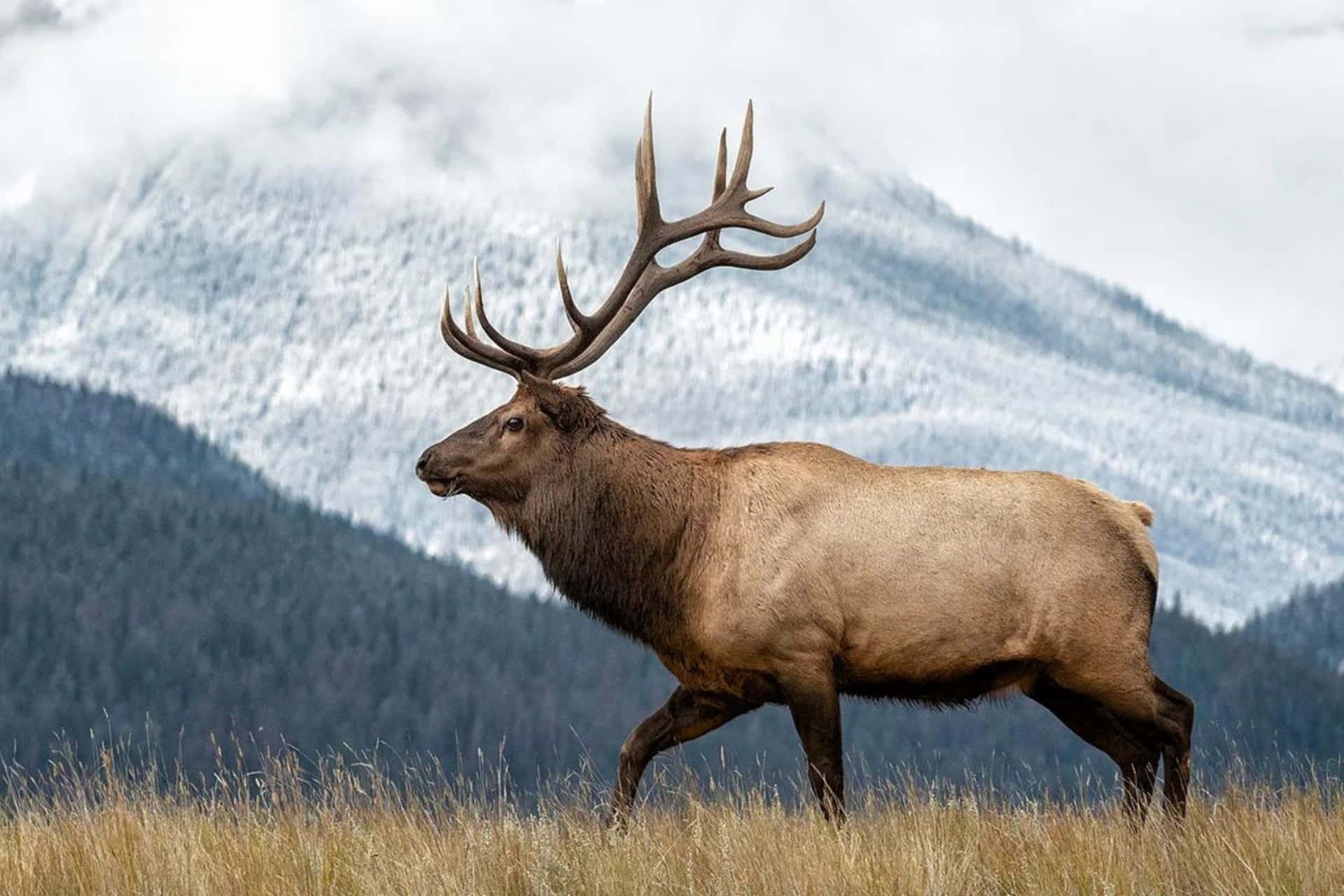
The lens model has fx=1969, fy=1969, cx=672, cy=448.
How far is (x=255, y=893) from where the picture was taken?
6.88 meters

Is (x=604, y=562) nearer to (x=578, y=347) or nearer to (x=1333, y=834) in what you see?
(x=578, y=347)

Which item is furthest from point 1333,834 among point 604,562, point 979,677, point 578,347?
point 578,347

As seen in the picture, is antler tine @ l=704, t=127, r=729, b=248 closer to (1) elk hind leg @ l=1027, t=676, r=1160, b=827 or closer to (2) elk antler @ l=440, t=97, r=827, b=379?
(2) elk antler @ l=440, t=97, r=827, b=379

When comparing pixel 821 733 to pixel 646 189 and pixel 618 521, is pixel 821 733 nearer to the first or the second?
pixel 618 521

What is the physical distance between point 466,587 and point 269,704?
72.1ft

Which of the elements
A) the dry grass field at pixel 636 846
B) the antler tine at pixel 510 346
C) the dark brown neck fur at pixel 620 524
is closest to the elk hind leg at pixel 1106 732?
the dry grass field at pixel 636 846

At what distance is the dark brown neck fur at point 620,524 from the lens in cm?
931

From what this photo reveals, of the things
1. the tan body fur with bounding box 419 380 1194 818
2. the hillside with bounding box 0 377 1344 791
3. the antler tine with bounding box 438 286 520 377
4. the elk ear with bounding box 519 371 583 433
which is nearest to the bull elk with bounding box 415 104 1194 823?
the tan body fur with bounding box 419 380 1194 818

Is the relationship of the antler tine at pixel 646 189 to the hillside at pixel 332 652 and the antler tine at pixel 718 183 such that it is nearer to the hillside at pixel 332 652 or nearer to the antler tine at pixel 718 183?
the antler tine at pixel 718 183

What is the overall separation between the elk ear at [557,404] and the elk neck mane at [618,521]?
11mm

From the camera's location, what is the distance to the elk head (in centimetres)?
989

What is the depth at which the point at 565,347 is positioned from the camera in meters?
10.2

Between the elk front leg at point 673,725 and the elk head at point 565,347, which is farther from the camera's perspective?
the elk head at point 565,347

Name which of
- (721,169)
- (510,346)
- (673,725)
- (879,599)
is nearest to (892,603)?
(879,599)
